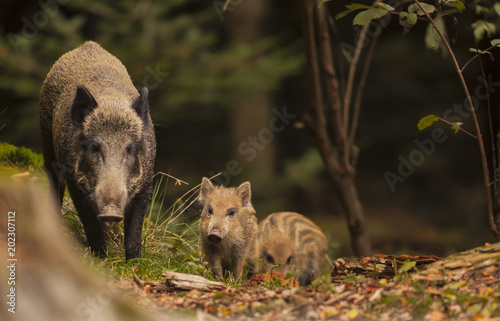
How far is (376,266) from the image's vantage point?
4.74 m

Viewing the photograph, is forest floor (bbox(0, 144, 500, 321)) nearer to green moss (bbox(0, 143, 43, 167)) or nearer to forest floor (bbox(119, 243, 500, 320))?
forest floor (bbox(119, 243, 500, 320))

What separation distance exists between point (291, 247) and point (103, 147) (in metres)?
2.54

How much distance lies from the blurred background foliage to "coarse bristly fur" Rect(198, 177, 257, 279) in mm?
2606

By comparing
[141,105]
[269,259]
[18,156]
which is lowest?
[269,259]

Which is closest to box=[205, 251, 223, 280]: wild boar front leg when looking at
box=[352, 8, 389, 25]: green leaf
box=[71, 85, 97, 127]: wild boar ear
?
box=[71, 85, 97, 127]: wild boar ear

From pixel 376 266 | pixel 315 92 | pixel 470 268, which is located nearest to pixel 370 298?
pixel 470 268

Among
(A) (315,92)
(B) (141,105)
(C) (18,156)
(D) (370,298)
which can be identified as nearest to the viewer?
(D) (370,298)

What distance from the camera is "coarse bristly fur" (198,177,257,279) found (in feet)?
17.4

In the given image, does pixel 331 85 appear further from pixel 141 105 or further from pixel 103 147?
pixel 103 147

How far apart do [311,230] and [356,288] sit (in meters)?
2.80

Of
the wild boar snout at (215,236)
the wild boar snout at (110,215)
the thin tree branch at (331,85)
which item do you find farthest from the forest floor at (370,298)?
the thin tree branch at (331,85)

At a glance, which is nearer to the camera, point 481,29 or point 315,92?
point 481,29

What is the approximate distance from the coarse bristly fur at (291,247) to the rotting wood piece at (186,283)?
2.08 meters

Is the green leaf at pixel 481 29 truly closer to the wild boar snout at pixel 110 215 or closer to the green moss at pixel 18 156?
the wild boar snout at pixel 110 215
